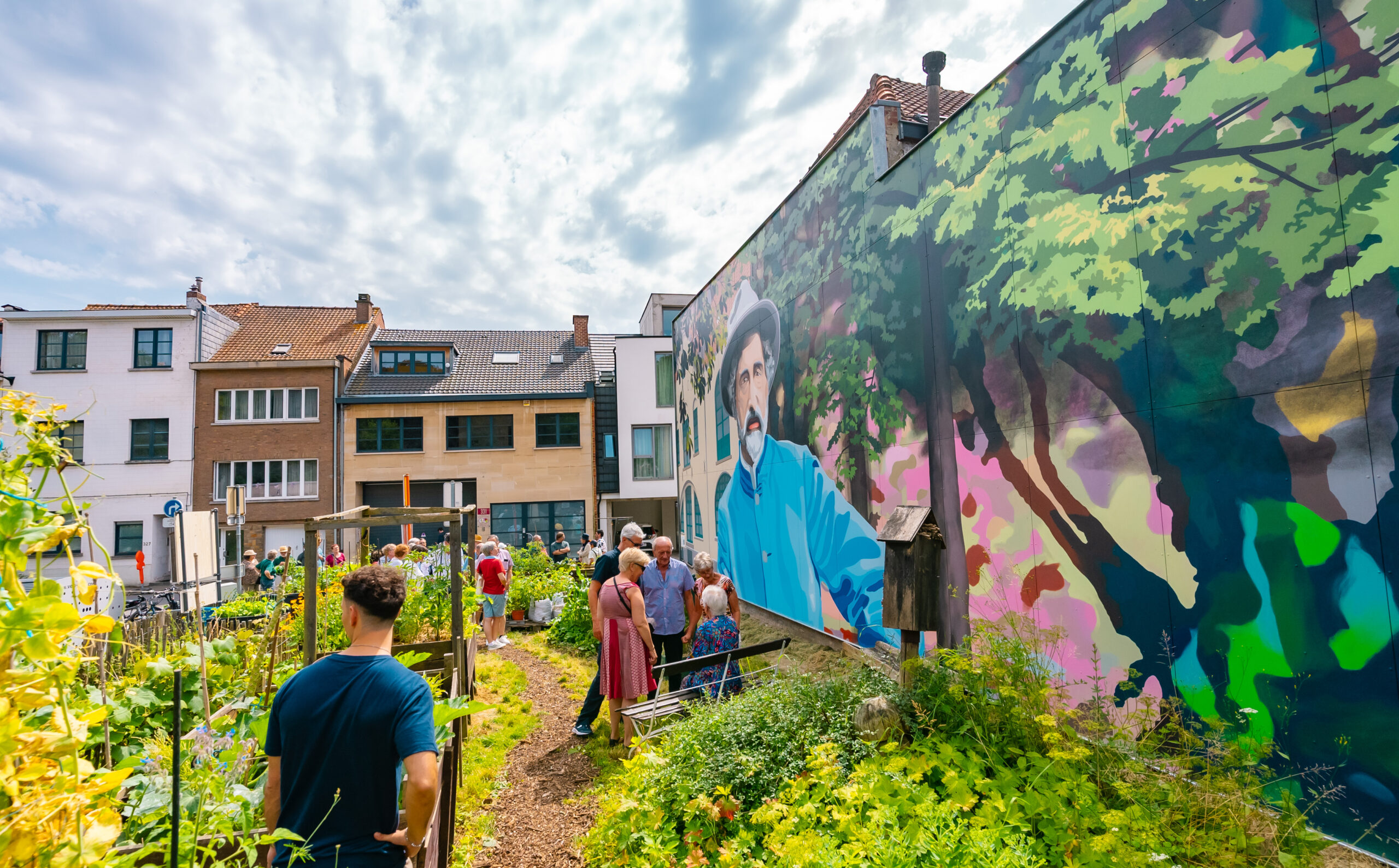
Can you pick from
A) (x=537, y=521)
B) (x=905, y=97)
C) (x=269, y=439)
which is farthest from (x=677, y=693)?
(x=269, y=439)

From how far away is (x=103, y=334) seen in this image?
74.9ft

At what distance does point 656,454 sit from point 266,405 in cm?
1329

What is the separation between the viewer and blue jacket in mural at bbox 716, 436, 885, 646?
687 cm

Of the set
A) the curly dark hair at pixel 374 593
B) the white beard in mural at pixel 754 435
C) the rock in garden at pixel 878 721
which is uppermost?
the white beard in mural at pixel 754 435

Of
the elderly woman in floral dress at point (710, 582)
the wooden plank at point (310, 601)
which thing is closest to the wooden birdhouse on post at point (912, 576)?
the elderly woman in floral dress at point (710, 582)

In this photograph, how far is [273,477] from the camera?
22.8m

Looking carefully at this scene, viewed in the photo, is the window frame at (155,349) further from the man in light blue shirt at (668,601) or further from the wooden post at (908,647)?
the wooden post at (908,647)

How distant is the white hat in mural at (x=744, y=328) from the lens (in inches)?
367

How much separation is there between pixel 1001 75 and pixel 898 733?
472cm

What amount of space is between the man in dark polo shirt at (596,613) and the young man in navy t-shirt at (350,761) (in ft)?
11.5

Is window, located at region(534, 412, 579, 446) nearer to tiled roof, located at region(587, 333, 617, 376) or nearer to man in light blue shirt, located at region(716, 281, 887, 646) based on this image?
tiled roof, located at region(587, 333, 617, 376)

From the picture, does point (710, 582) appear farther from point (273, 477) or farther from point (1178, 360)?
point (273, 477)

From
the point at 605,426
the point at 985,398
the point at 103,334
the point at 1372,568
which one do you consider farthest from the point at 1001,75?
the point at 103,334

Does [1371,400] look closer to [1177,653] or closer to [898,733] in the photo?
[1177,653]
